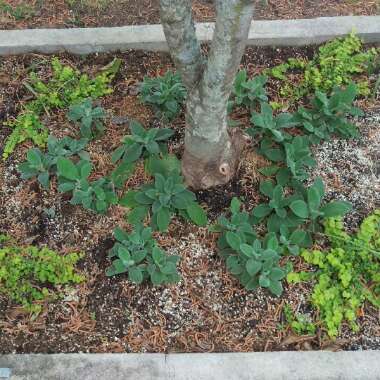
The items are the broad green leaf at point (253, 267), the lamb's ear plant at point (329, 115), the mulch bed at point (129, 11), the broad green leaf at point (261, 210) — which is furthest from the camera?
the mulch bed at point (129, 11)

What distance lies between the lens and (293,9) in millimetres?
3473

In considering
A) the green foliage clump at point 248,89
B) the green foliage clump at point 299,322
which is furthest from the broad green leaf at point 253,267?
the green foliage clump at point 248,89

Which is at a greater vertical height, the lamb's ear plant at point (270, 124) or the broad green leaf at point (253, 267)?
the lamb's ear plant at point (270, 124)

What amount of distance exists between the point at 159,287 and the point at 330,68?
163cm

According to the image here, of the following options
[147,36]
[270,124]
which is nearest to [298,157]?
[270,124]

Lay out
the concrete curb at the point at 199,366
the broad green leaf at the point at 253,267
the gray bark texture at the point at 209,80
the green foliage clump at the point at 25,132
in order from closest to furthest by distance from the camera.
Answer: the gray bark texture at the point at 209,80, the concrete curb at the point at 199,366, the broad green leaf at the point at 253,267, the green foliage clump at the point at 25,132

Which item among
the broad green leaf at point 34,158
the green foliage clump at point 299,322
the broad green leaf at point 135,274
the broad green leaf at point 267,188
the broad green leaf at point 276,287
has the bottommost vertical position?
the green foliage clump at point 299,322

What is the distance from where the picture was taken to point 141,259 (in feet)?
7.67

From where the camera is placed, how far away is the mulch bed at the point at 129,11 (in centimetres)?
343

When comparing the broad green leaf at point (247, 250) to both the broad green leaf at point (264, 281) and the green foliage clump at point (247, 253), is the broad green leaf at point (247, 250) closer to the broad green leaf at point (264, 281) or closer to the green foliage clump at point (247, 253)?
the green foliage clump at point (247, 253)

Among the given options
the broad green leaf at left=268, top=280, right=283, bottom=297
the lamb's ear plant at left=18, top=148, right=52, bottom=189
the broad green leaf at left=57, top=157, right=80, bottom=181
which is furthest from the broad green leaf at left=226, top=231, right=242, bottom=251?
the lamb's ear plant at left=18, top=148, right=52, bottom=189

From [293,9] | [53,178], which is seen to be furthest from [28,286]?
[293,9]

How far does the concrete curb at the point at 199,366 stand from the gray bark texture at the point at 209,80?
2.92ft

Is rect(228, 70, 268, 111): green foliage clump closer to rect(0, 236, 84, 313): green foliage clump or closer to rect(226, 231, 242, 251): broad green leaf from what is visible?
rect(226, 231, 242, 251): broad green leaf
